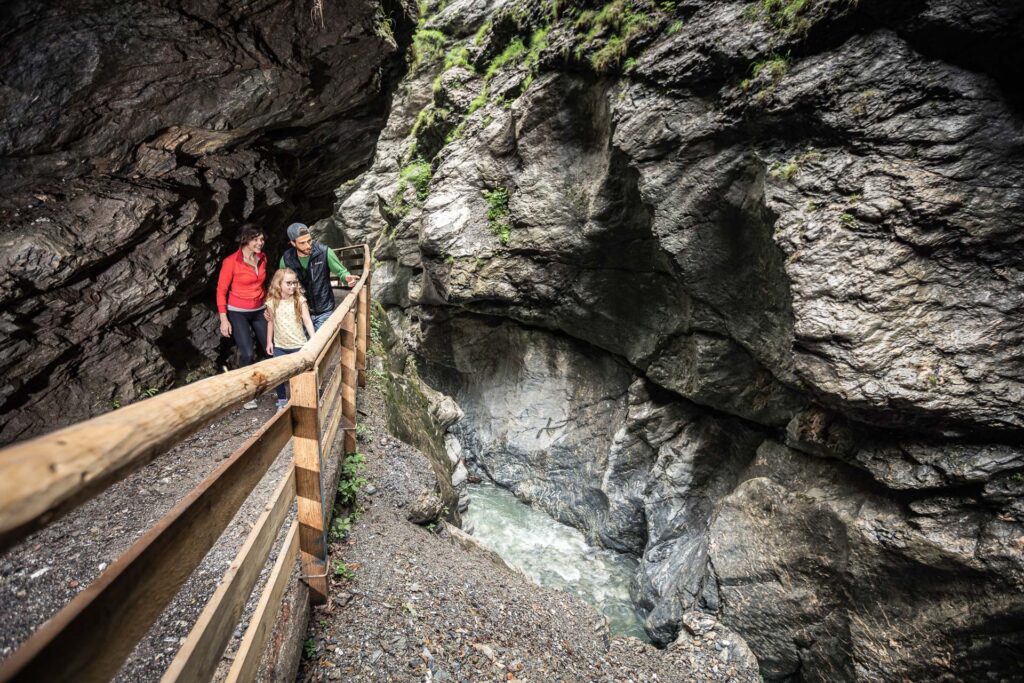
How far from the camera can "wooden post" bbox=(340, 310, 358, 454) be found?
4.64 m

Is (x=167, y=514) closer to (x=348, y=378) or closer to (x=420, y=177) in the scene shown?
(x=348, y=378)

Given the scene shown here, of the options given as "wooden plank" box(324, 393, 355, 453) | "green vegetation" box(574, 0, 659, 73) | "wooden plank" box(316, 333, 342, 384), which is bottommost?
"wooden plank" box(324, 393, 355, 453)

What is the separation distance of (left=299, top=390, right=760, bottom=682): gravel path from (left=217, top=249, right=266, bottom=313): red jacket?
7.09 ft

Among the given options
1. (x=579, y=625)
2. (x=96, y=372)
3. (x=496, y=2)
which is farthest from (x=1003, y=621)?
(x=496, y=2)

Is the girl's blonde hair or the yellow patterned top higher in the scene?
the girl's blonde hair

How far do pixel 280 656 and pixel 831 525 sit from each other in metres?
7.43

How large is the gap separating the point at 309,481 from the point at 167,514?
1552 mm

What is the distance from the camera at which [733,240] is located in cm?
753

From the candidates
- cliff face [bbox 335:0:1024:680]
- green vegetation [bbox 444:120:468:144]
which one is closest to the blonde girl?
cliff face [bbox 335:0:1024:680]

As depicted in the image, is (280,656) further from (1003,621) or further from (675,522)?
(675,522)

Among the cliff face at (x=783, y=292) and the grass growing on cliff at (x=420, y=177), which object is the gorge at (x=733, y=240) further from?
the grass growing on cliff at (x=420, y=177)

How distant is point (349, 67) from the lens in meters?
6.89

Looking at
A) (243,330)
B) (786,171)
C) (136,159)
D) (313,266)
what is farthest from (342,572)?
(786,171)

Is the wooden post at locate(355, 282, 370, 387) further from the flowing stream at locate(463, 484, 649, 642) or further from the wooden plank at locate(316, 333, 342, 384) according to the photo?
the flowing stream at locate(463, 484, 649, 642)
